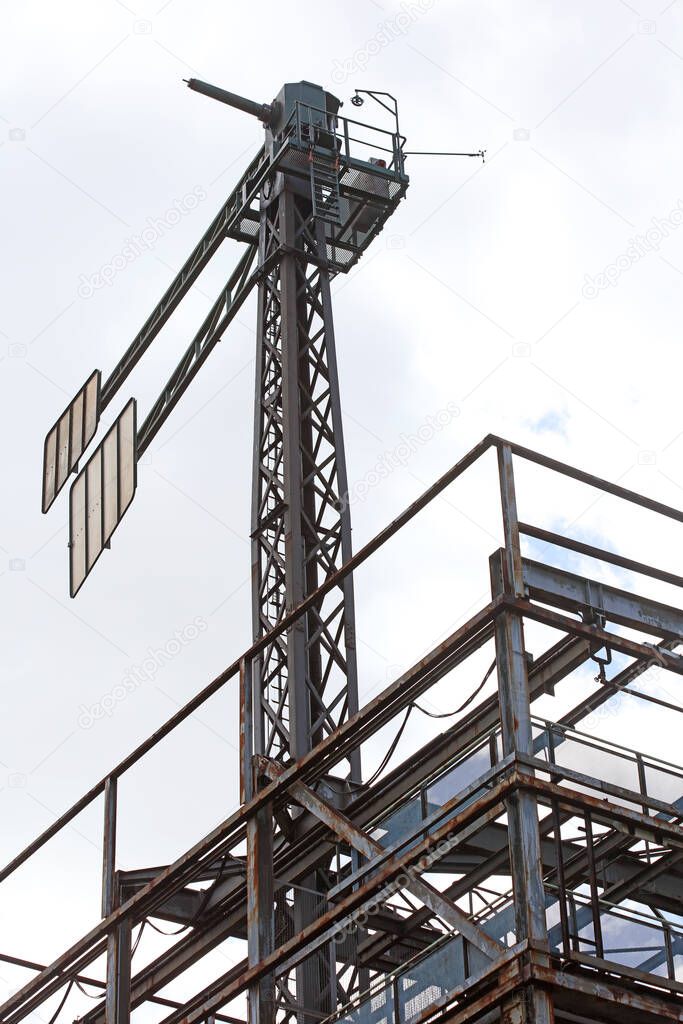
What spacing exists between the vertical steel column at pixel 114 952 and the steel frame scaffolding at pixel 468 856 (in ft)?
0.06

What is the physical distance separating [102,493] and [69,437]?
2.80 meters

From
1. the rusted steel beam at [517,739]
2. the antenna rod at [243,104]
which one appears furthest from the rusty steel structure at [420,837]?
the antenna rod at [243,104]

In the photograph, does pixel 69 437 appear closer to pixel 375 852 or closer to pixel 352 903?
pixel 375 852

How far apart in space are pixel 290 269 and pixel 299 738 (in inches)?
241

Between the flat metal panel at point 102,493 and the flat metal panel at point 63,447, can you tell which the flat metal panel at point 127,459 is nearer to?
the flat metal panel at point 102,493

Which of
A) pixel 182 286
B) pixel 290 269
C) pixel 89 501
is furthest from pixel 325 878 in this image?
pixel 182 286

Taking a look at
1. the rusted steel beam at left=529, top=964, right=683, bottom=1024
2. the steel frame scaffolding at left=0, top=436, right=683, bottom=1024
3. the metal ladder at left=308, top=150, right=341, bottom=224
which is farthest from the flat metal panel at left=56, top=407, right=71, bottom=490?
the rusted steel beam at left=529, top=964, right=683, bottom=1024

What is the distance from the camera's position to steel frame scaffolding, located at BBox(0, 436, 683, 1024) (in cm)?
1070

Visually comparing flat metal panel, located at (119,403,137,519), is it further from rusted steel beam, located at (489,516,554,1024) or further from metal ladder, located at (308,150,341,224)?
rusted steel beam, located at (489,516,554,1024)

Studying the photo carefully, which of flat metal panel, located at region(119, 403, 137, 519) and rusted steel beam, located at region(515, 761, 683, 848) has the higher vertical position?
flat metal panel, located at region(119, 403, 137, 519)

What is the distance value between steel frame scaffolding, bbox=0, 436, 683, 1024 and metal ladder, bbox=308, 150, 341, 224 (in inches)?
312

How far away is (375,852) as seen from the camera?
1178cm

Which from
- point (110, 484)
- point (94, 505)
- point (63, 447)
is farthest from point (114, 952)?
point (63, 447)

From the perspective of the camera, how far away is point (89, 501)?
926 inches
